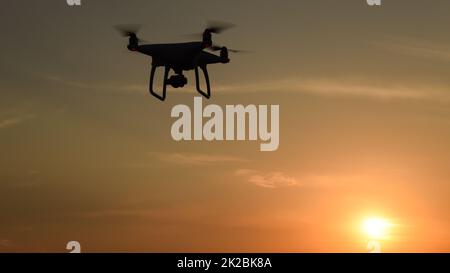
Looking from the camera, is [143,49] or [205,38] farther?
[143,49]

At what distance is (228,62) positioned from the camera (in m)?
85.8
